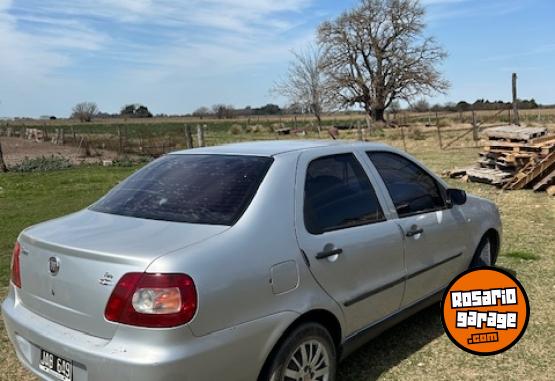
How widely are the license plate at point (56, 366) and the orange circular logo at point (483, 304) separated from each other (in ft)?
6.96

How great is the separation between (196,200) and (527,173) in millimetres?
9692

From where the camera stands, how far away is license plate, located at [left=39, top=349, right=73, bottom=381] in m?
2.41

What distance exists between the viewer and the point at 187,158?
343 centimetres

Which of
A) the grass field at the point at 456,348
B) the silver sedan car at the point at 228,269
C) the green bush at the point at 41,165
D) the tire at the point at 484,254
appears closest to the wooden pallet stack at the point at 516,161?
the grass field at the point at 456,348

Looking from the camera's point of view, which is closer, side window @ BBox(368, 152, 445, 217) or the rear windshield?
the rear windshield

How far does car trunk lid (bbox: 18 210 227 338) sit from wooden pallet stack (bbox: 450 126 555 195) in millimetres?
9454

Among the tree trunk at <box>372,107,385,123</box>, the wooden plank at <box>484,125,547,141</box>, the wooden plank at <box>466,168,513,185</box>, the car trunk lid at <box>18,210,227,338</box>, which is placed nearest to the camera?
the car trunk lid at <box>18,210,227,338</box>

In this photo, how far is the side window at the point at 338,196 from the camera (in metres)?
2.98

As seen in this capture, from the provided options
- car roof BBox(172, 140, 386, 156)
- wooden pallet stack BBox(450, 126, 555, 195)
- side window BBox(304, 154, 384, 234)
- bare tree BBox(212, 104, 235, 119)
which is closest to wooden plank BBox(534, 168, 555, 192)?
wooden pallet stack BBox(450, 126, 555, 195)

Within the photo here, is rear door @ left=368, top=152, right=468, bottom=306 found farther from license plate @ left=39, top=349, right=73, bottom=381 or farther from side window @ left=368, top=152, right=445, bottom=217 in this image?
license plate @ left=39, top=349, right=73, bottom=381

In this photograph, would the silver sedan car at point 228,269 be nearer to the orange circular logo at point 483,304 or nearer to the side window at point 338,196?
the side window at point 338,196

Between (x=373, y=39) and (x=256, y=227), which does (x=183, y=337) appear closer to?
(x=256, y=227)

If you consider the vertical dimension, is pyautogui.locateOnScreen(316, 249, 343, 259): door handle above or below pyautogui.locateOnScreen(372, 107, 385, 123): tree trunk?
below

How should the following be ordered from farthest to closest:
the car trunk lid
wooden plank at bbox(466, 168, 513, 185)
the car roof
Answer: wooden plank at bbox(466, 168, 513, 185) < the car roof < the car trunk lid
